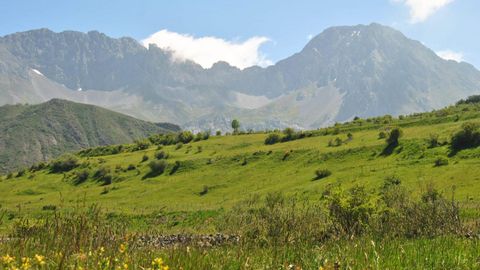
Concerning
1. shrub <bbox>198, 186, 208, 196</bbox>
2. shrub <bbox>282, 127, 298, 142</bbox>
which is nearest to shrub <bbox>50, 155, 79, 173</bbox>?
shrub <bbox>282, 127, 298, 142</bbox>

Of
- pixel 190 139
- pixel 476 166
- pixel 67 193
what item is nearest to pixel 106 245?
pixel 476 166

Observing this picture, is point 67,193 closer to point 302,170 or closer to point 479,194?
point 302,170

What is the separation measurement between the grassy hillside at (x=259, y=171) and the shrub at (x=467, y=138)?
64.6 inches

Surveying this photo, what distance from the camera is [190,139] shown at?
13400 centimetres

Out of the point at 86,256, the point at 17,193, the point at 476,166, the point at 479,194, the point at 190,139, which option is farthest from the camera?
the point at 190,139

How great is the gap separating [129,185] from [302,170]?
116 feet

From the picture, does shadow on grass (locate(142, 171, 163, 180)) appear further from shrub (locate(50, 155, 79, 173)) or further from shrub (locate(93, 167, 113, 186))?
shrub (locate(50, 155, 79, 173))

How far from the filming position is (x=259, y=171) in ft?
275

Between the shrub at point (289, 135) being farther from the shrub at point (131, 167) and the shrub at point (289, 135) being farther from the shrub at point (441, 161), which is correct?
the shrub at point (441, 161)

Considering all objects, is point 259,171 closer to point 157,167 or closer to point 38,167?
point 157,167

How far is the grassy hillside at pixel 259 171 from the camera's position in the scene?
6078cm

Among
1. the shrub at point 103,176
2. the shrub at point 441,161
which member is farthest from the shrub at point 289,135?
the shrub at point 441,161

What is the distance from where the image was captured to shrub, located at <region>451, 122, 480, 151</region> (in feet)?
218

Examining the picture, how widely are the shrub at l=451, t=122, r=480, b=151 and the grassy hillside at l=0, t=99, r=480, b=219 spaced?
5.38ft
